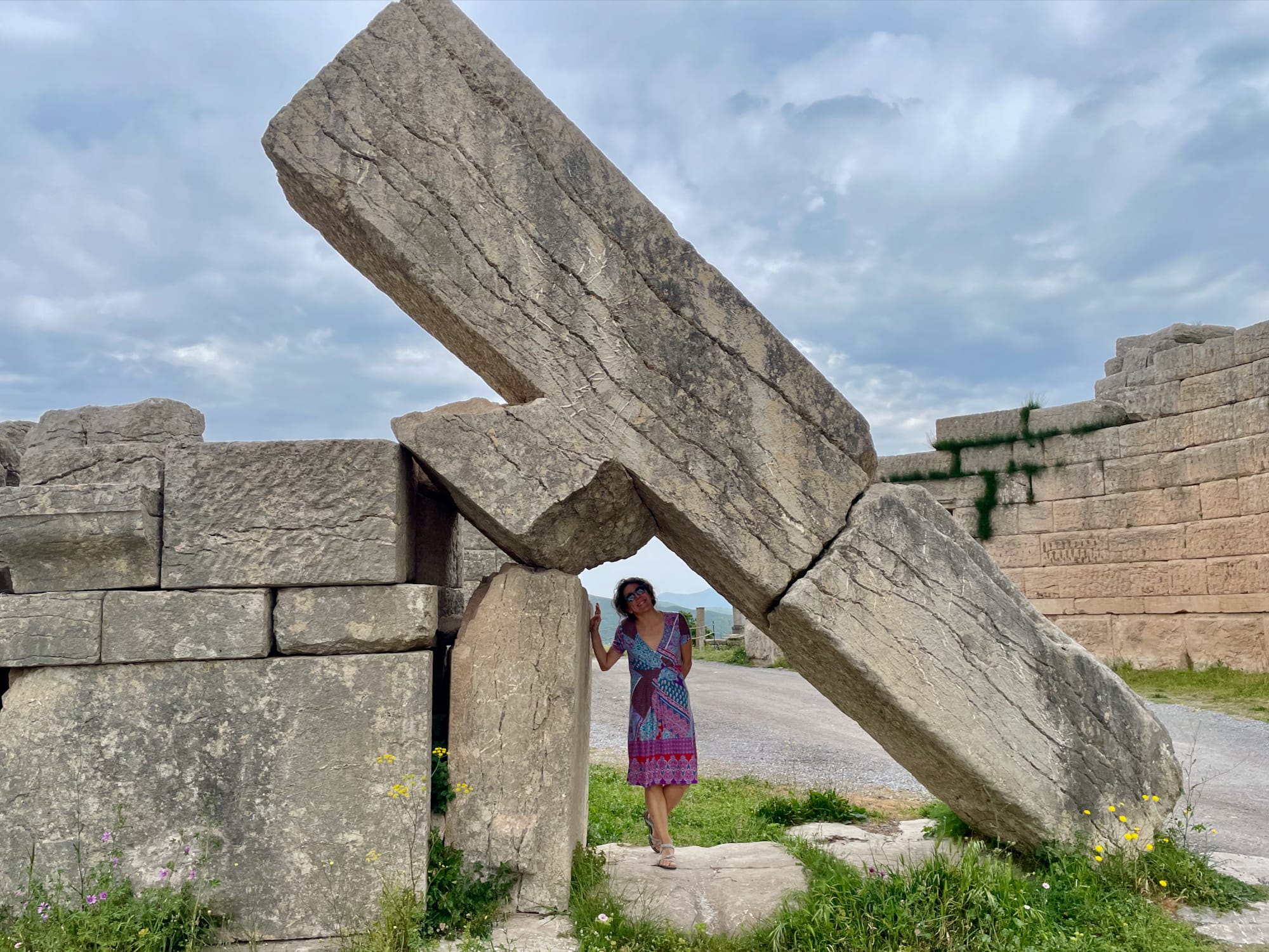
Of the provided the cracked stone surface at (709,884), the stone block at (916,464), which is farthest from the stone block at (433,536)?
the stone block at (916,464)

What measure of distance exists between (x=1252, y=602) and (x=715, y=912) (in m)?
10.4

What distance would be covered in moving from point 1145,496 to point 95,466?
12.8 meters

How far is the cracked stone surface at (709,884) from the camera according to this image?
3895 millimetres

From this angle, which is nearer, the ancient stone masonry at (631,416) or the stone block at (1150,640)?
the ancient stone masonry at (631,416)

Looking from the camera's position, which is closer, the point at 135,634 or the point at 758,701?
the point at 135,634

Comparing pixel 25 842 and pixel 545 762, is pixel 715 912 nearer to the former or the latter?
pixel 545 762

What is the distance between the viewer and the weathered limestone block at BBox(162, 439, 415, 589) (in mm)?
3588

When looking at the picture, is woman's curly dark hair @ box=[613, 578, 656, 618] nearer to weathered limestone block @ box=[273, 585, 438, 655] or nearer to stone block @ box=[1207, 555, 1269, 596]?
weathered limestone block @ box=[273, 585, 438, 655]

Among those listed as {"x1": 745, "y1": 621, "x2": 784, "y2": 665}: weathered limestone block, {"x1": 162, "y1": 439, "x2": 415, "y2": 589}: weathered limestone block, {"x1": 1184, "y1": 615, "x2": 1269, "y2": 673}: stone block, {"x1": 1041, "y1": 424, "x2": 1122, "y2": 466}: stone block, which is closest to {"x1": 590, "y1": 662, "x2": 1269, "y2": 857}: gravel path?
{"x1": 1184, "y1": 615, "x2": 1269, "y2": 673}: stone block

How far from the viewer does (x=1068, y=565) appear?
13227mm

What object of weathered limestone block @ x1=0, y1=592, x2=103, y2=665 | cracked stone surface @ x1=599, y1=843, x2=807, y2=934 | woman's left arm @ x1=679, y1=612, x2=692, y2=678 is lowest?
cracked stone surface @ x1=599, y1=843, x2=807, y2=934

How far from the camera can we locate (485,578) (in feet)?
13.6

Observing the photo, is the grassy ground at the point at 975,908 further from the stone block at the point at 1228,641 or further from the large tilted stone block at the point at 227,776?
the stone block at the point at 1228,641

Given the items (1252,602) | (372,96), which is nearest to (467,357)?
(372,96)
